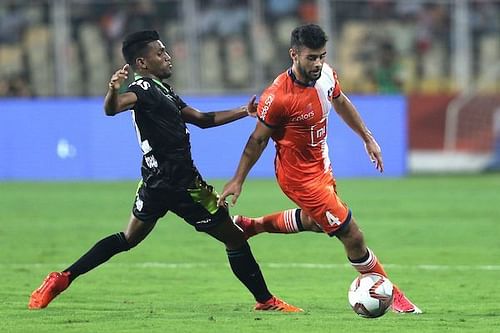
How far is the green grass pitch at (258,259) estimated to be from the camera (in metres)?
8.73

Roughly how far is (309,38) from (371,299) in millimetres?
1959

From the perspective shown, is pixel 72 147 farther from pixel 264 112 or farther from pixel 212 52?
pixel 264 112

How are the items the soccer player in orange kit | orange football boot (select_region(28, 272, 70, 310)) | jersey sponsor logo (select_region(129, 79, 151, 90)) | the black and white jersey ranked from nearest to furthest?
the soccer player in orange kit, jersey sponsor logo (select_region(129, 79, 151, 90)), the black and white jersey, orange football boot (select_region(28, 272, 70, 310))

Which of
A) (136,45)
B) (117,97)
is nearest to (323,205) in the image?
(117,97)

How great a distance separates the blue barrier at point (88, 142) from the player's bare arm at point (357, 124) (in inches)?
626

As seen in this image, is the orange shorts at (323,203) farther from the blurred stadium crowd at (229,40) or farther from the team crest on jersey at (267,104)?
the blurred stadium crowd at (229,40)

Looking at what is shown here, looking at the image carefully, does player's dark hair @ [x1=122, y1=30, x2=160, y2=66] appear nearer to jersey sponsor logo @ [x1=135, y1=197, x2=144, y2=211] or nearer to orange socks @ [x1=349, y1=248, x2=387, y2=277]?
jersey sponsor logo @ [x1=135, y1=197, x2=144, y2=211]

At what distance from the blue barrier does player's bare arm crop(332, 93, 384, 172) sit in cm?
1590

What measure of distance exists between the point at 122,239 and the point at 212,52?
18.6 metres

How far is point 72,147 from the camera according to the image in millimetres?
25781

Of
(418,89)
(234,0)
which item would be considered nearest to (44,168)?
(234,0)

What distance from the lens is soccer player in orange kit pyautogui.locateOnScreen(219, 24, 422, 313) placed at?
892 centimetres

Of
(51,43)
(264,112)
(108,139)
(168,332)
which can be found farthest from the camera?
(51,43)

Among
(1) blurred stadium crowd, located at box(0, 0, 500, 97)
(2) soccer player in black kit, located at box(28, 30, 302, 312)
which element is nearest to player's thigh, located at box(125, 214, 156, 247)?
(2) soccer player in black kit, located at box(28, 30, 302, 312)
